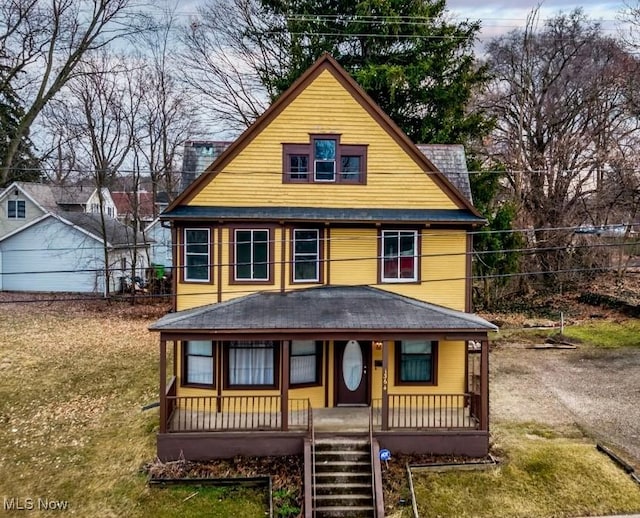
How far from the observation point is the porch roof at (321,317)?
11602mm

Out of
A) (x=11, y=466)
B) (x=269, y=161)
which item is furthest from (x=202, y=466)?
(x=269, y=161)

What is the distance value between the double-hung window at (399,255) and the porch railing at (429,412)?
3368mm

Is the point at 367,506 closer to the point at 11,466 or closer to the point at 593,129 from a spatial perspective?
the point at 11,466

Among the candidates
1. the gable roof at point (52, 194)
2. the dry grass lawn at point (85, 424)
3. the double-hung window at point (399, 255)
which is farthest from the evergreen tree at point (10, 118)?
the double-hung window at point (399, 255)

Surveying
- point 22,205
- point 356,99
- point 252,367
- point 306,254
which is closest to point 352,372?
point 252,367

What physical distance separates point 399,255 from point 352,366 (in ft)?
11.3

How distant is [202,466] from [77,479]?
9.22 ft

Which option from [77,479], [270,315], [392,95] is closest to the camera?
[77,479]

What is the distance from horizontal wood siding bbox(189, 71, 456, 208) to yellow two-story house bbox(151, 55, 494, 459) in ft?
0.10

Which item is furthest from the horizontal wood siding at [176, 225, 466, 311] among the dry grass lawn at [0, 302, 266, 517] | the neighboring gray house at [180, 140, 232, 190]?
the dry grass lawn at [0, 302, 266, 517]

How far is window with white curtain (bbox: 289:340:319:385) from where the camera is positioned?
1314 centimetres

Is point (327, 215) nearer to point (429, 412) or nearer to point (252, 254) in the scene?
point (252, 254)

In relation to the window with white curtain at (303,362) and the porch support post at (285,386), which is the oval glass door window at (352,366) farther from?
the porch support post at (285,386)

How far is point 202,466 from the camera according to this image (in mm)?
11273
